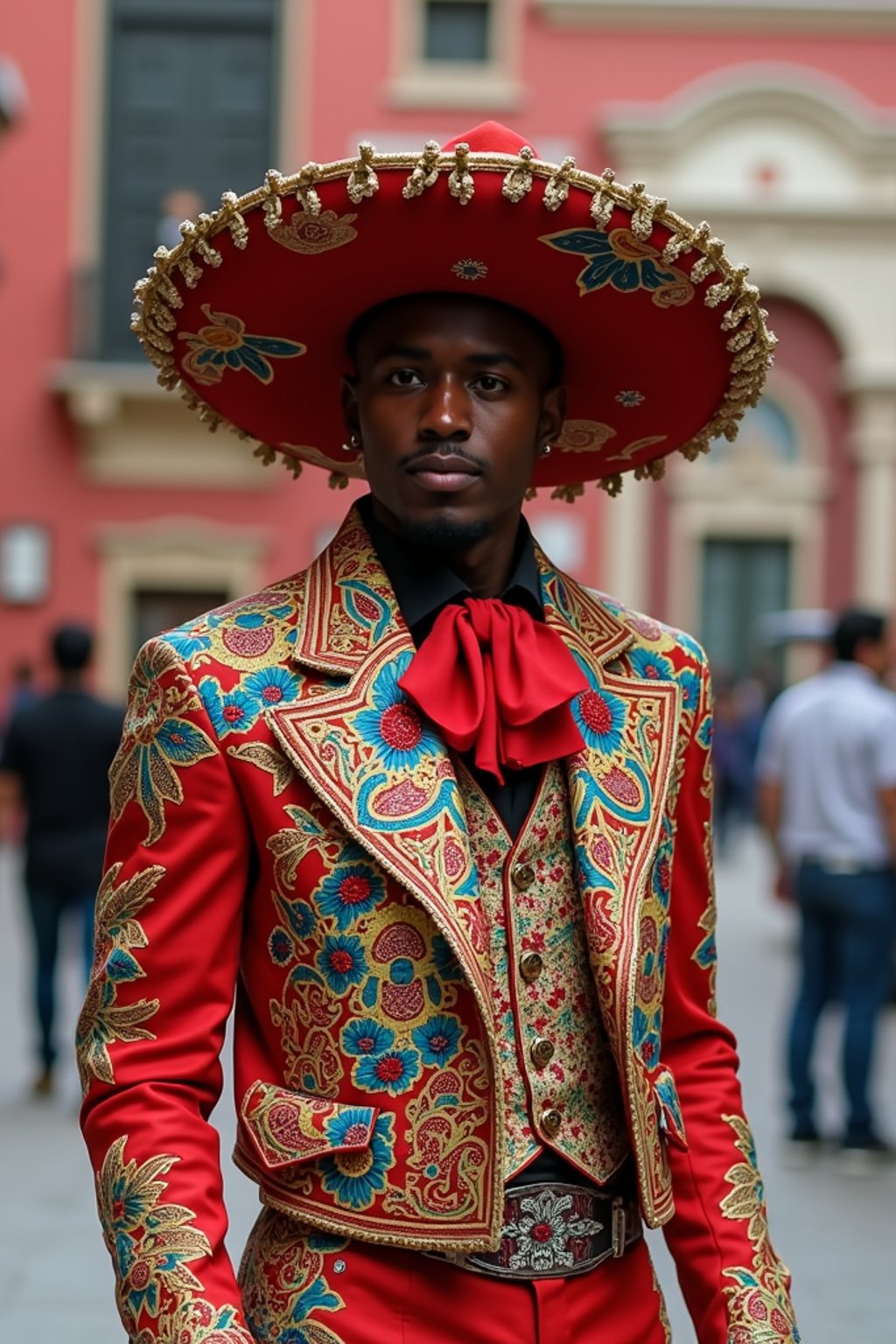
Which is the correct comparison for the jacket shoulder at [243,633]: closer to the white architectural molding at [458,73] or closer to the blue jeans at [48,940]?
the blue jeans at [48,940]

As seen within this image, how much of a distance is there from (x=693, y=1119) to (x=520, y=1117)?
0.24 metres

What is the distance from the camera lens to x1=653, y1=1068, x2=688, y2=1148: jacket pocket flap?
1.93 metres

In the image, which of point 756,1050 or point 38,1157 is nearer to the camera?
point 38,1157

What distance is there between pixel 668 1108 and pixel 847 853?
4789 mm

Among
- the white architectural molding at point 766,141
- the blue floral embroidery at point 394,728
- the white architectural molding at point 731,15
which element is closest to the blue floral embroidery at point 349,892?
the blue floral embroidery at point 394,728

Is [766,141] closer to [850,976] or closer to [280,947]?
[850,976]

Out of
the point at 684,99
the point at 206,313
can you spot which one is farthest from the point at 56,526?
the point at 206,313

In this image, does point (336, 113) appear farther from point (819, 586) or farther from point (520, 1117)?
point (520, 1117)

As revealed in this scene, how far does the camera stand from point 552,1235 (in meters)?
1.85

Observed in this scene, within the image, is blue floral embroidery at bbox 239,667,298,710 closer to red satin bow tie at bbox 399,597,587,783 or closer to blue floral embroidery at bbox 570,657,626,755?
red satin bow tie at bbox 399,597,587,783

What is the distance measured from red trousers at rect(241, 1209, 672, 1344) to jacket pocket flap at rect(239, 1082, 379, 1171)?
0.30ft

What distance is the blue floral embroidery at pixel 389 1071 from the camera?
1.81 m

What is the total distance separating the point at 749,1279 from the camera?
1.93 metres

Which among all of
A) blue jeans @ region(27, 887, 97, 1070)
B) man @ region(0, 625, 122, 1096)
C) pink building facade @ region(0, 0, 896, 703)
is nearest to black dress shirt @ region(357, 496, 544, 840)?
man @ region(0, 625, 122, 1096)
